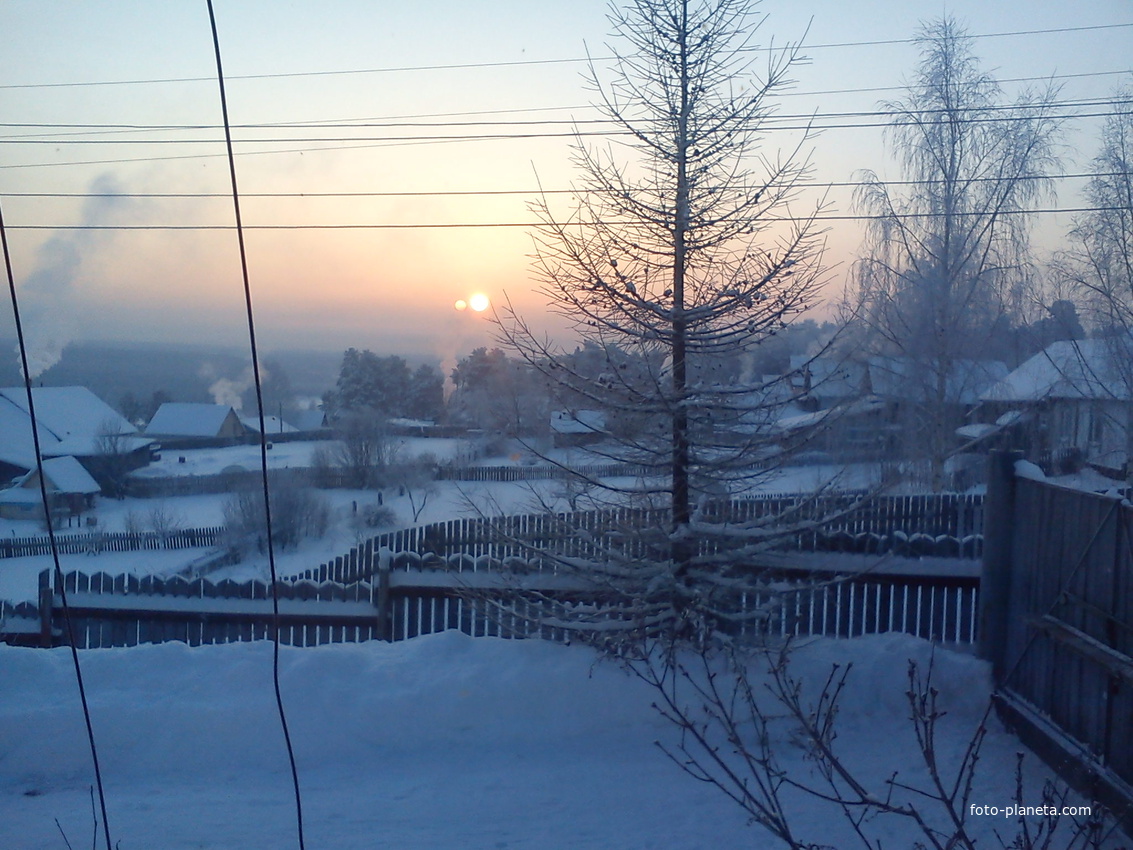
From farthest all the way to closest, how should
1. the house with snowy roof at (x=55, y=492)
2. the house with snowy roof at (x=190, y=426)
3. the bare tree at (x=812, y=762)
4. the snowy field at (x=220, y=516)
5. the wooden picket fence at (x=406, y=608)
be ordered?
the house with snowy roof at (x=190, y=426), the snowy field at (x=220, y=516), the house with snowy roof at (x=55, y=492), the wooden picket fence at (x=406, y=608), the bare tree at (x=812, y=762)

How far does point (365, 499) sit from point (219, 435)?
15.4 ft

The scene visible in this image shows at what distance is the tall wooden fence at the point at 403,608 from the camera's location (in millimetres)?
6742

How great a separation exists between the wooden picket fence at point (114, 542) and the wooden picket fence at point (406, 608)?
5.34 meters

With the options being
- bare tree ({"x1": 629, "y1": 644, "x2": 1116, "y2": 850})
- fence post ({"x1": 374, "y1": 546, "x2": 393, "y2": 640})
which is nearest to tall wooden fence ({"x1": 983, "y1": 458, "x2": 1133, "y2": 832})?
bare tree ({"x1": 629, "y1": 644, "x2": 1116, "y2": 850})

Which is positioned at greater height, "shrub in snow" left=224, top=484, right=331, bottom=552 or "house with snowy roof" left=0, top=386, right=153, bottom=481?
"house with snowy roof" left=0, top=386, right=153, bottom=481

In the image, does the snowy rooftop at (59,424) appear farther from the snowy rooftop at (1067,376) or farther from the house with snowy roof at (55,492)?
the snowy rooftop at (1067,376)

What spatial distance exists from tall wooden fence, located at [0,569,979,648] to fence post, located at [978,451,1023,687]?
3.29ft

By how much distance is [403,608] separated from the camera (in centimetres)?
729

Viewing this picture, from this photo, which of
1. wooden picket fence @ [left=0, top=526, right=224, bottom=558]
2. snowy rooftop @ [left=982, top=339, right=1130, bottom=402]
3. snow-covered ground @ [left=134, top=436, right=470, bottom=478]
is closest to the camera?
wooden picket fence @ [left=0, top=526, right=224, bottom=558]

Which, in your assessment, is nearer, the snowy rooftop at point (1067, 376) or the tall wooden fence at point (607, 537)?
the tall wooden fence at point (607, 537)

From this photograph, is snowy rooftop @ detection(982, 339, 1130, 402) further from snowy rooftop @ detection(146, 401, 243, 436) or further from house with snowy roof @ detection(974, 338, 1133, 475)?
snowy rooftop @ detection(146, 401, 243, 436)

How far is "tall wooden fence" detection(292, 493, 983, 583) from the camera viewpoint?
6129 millimetres

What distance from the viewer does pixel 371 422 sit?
70.1ft

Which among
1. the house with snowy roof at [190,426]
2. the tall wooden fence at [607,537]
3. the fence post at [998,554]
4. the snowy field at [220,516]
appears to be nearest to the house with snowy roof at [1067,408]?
the snowy field at [220,516]
